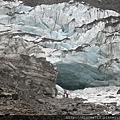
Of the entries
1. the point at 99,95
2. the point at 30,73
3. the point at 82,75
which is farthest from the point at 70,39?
the point at 30,73

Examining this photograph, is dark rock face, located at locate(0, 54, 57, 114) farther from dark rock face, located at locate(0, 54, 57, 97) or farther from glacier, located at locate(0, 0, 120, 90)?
glacier, located at locate(0, 0, 120, 90)

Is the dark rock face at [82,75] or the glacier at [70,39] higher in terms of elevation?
the glacier at [70,39]

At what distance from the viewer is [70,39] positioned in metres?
26.1

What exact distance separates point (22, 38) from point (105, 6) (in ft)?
34.6

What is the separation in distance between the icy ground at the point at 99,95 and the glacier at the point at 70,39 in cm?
133

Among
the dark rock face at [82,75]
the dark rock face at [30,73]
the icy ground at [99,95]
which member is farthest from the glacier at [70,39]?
the dark rock face at [30,73]

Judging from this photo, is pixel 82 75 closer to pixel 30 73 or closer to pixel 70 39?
pixel 70 39

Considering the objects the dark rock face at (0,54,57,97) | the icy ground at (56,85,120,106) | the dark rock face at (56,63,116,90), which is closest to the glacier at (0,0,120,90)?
the dark rock face at (56,63,116,90)

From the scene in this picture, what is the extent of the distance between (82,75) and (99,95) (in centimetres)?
420

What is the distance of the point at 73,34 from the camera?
89.5 feet

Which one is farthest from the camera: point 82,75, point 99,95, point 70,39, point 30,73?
point 70,39

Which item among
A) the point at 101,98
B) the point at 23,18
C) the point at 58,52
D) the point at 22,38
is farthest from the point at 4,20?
the point at 101,98

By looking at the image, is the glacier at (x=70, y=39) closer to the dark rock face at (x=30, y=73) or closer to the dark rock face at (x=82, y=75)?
the dark rock face at (x=82, y=75)

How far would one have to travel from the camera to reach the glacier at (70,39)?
2402 cm
